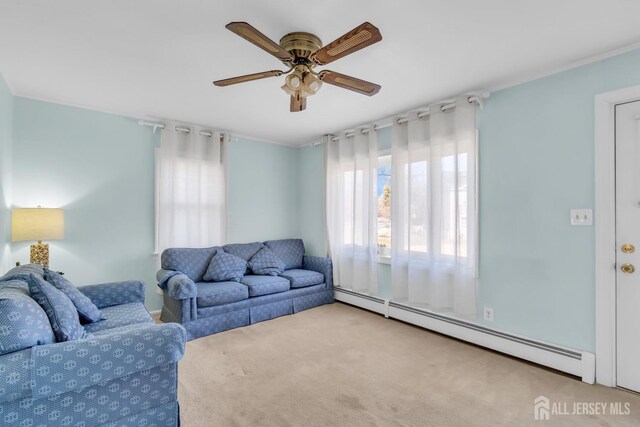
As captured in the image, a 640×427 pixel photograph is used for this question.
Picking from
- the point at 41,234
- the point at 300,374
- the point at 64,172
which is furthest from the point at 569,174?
the point at 64,172

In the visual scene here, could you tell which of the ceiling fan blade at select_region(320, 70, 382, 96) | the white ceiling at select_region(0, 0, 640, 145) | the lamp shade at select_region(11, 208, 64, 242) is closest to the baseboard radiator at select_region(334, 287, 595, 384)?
the white ceiling at select_region(0, 0, 640, 145)

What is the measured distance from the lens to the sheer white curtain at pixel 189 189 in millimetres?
3883

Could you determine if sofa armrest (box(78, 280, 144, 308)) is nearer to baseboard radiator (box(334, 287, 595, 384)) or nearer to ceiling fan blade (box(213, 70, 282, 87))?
ceiling fan blade (box(213, 70, 282, 87))

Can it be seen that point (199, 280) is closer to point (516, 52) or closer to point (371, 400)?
point (371, 400)

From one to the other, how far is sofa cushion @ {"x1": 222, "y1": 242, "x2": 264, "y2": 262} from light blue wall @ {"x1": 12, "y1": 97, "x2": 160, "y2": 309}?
3.04ft

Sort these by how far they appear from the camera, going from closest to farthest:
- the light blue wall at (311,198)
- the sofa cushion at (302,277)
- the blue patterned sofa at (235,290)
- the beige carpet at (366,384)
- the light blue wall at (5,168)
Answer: the beige carpet at (366,384) → the light blue wall at (5,168) → the blue patterned sofa at (235,290) → the sofa cushion at (302,277) → the light blue wall at (311,198)

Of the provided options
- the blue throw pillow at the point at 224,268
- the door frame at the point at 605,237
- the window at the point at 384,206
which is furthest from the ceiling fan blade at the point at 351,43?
the blue throw pillow at the point at 224,268

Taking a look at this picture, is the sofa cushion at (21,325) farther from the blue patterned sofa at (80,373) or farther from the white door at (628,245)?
the white door at (628,245)

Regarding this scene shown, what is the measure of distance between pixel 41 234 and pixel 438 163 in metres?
3.89

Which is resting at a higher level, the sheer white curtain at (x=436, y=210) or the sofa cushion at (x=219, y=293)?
the sheer white curtain at (x=436, y=210)

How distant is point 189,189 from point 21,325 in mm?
2854

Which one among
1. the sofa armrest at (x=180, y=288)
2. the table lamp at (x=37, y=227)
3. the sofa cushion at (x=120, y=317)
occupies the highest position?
the table lamp at (x=37, y=227)

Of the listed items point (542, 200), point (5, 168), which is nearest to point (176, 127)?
point (5, 168)

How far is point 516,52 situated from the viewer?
229cm
